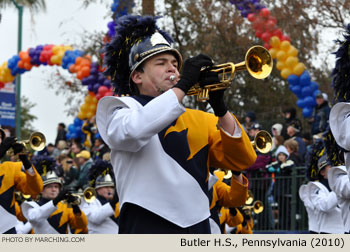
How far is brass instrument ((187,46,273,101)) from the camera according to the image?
4324 mm

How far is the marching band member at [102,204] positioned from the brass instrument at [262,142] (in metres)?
4.46

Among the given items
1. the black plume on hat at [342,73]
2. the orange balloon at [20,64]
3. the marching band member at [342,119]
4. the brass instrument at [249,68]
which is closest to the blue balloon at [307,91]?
the marching band member at [342,119]

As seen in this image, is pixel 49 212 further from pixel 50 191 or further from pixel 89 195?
pixel 50 191

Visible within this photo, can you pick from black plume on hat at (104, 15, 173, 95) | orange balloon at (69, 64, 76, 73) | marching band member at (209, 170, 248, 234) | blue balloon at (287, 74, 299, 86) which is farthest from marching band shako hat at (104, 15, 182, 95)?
orange balloon at (69, 64, 76, 73)

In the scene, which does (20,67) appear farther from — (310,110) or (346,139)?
(346,139)

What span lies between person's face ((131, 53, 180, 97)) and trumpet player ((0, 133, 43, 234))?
146 inches

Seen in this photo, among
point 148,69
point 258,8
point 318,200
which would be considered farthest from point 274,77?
point 148,69

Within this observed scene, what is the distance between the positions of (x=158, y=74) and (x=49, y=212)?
638 cm

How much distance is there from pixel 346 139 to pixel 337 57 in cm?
122

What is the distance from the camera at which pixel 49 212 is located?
10617mm

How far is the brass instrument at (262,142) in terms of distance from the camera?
22.8ft

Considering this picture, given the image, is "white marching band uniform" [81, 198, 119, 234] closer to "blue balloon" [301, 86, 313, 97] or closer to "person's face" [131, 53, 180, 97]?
"blue balloon" [301, 86, 313, 97]

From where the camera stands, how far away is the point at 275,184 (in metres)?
13.8

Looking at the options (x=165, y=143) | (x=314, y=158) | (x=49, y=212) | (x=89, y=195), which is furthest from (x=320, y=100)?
(x=165, y=143)
